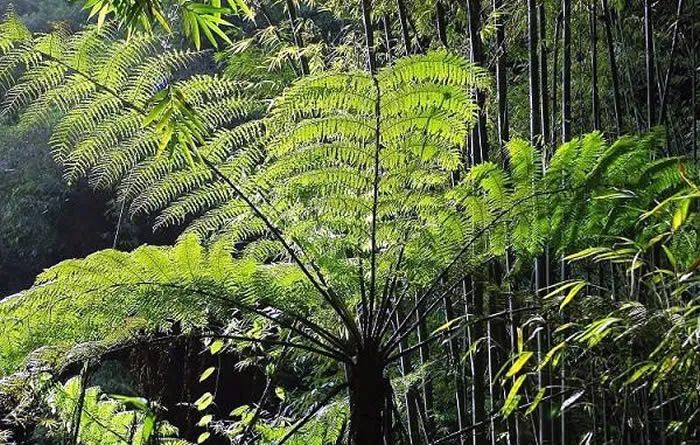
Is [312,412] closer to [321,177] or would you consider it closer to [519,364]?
[321,177]

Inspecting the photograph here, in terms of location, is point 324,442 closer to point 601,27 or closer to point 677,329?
point 677,329

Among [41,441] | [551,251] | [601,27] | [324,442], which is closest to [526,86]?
[601,27]

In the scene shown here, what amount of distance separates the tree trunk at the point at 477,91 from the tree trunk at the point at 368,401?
77 centimetres

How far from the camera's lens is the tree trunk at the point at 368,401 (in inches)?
57.3

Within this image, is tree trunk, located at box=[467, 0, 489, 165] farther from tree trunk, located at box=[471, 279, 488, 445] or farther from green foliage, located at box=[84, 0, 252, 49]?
green foliage, located at box=[84, 0, 252, 49]

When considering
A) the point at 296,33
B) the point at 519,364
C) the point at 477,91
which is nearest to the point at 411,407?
the point at 477,91

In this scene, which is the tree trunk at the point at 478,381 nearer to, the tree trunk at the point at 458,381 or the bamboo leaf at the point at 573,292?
the tree trunk at the point at 458,381

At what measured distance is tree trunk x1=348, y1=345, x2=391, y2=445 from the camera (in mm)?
1455

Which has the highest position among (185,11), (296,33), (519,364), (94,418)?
(296,33)

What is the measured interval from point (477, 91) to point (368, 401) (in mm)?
1018

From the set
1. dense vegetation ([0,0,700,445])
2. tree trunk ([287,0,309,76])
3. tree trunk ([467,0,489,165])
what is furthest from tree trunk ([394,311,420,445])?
tree trunk ([287,0,309,76])

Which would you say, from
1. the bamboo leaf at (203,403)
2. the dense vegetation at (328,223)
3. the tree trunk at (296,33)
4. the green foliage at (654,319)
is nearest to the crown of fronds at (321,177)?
the dense vegetation at (328,223)

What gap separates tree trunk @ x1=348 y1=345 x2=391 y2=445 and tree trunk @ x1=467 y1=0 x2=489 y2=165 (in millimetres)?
772

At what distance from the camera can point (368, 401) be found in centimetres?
146
